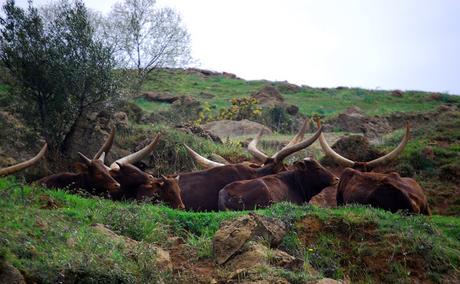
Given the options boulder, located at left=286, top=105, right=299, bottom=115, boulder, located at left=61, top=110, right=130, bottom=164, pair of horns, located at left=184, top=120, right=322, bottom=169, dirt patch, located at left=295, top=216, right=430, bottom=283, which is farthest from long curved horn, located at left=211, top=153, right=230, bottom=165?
boulder, located at left=286, top=105, right=299, bottom=115

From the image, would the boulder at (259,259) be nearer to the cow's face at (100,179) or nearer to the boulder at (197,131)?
the cow's face at (100,179)

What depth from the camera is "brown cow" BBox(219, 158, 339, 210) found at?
536 inches

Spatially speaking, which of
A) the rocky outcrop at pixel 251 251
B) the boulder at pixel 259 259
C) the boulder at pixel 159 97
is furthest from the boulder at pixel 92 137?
the boulder at pixel 159 97

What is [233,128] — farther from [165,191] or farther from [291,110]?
[165,191]

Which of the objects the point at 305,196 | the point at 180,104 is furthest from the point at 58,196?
the point at 180,104

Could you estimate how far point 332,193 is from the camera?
16.7 meters

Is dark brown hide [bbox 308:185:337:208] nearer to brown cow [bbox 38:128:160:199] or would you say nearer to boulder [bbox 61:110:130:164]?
brown cow [bbox 38:128:160:199]

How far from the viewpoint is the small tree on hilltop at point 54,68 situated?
17.3 metres

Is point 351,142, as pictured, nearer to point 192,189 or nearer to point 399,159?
point 399,159

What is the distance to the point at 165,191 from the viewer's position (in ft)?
47.1

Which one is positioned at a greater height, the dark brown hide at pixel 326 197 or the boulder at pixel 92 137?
the boulder at pixel 92 137

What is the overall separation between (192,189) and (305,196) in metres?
2.03

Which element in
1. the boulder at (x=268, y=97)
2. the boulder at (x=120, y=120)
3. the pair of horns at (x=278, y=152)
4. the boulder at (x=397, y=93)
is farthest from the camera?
the boulder at (x=397, y=93)

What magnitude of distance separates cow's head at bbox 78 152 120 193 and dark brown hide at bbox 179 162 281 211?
1417 millimetres
